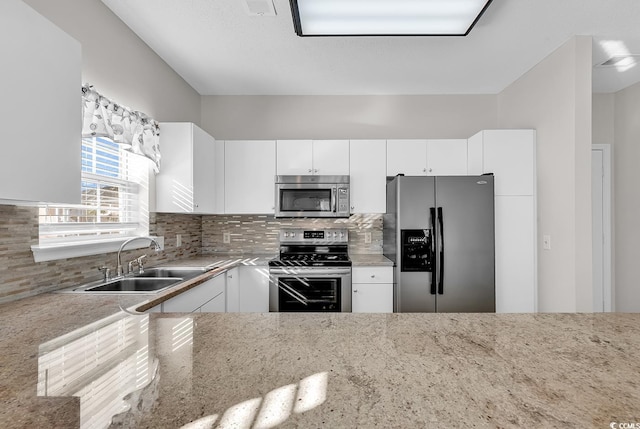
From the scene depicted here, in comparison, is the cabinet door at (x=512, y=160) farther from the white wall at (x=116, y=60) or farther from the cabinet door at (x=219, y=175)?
the white wall at (x=116, y=60)

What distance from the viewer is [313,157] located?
11.1 feet

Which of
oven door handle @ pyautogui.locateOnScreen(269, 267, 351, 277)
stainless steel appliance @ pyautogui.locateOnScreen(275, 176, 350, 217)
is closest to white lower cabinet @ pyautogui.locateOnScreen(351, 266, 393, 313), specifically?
oven door handle @ pyautogui.locateOnScreen(269, 267, 351, 277)

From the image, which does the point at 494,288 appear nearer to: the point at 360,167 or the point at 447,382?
the point at 360,167

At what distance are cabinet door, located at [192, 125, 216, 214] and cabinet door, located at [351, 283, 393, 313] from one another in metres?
1.53

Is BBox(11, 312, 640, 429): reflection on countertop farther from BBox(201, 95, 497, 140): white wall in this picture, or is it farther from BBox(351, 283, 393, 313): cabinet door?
BBox(201, 95, 497, 140): white wall

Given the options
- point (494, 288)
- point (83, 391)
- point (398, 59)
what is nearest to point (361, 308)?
point (494, 288)

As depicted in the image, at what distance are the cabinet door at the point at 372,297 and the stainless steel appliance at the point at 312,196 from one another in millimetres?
717

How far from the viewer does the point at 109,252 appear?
2.19 meters

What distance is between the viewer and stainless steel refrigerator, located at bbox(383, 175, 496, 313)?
112 inches

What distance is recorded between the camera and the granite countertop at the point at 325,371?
Result: 60 cm

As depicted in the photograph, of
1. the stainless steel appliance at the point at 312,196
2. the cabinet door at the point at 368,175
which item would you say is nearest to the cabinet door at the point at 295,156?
the stainless steel appliance at the point at 312,196

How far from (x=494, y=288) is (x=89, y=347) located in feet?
9.43

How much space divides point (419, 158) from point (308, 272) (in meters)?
1.55

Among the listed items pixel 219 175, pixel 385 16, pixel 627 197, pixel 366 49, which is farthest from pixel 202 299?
pixel 627 197
